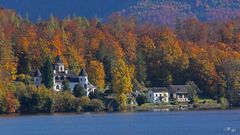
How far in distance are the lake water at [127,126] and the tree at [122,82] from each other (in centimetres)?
1914

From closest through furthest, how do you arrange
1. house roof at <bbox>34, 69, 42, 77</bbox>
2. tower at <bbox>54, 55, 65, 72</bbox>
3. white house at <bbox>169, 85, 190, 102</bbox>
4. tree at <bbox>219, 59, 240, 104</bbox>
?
house roof at <bbox>34, 69, 42, 77</bbox>
tree at <bbox>219, 59, 240, 104</bbox>
white house at <bbox>169, 85, 190, 102</bbox>
tower at <bbox>54, 55, 65, 72</bbox>

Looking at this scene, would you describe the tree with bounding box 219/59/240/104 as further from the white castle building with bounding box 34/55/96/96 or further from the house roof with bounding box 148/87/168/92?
the white castle building with bounding box 34/55/96/96

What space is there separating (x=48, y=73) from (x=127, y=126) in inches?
1598

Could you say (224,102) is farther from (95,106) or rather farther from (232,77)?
(95,106)

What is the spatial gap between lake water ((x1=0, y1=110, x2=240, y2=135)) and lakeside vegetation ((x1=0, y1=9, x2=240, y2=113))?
16033 mm

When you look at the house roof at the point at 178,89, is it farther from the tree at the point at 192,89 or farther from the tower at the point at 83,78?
the tower at the point at 83,78

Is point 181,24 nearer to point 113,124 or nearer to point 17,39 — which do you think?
point 17,39

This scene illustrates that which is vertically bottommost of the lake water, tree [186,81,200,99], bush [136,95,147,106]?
the lake water

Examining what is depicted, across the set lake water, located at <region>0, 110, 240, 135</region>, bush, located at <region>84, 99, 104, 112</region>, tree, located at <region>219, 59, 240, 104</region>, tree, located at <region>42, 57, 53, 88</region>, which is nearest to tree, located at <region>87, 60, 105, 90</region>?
tree, located at <region>42, 57, 53, 88</region>

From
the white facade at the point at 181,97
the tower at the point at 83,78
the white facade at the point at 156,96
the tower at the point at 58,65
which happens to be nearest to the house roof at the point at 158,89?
the white facade at the point at 156,96

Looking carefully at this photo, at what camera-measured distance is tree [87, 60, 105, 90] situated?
4737 inches

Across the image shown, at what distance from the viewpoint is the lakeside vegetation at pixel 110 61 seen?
107 metres

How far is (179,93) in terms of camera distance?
119312 millimetres

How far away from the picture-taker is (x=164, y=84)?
125188 mm
